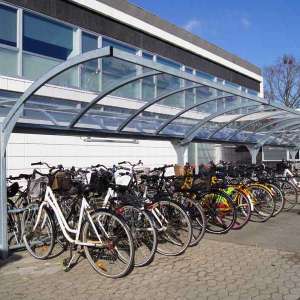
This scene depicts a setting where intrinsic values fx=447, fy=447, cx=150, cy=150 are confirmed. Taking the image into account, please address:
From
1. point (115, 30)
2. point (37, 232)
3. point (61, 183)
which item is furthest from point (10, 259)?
point (115, 30)

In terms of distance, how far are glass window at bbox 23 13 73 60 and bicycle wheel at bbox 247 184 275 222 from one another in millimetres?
6670

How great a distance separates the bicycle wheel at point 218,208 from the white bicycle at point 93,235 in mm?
2245

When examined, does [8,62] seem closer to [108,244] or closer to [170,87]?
[170,87]

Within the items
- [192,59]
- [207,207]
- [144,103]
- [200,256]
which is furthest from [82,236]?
[192,59]

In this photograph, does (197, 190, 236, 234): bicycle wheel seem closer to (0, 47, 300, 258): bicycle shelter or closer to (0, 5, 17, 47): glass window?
(0, 47, 300, 258): bicycle shelter

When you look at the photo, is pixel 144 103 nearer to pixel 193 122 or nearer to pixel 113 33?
pixel 193 122

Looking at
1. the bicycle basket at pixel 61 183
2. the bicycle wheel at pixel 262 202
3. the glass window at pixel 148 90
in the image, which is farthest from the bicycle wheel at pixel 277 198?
the bicycle basket at pixel 61 183

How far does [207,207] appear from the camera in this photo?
22.5ft

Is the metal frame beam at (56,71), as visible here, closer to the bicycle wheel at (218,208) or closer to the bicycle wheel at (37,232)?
the bicycle wheel at (37,232)

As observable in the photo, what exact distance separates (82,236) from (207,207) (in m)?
2.51

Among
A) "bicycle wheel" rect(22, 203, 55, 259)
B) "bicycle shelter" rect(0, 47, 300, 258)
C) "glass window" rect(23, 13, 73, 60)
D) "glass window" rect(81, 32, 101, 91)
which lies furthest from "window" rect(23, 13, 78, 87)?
"bicycle wheel" rect(22, 203, 55, 259)

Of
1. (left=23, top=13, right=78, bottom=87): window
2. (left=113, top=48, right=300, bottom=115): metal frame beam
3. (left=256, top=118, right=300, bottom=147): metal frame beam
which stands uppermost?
(left=23, top=13, right=78, bottom=87): window

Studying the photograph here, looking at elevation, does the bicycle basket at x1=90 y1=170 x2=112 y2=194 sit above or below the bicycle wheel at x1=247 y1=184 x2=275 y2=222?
above

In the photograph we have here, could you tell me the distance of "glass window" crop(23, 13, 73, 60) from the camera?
11.3 m
